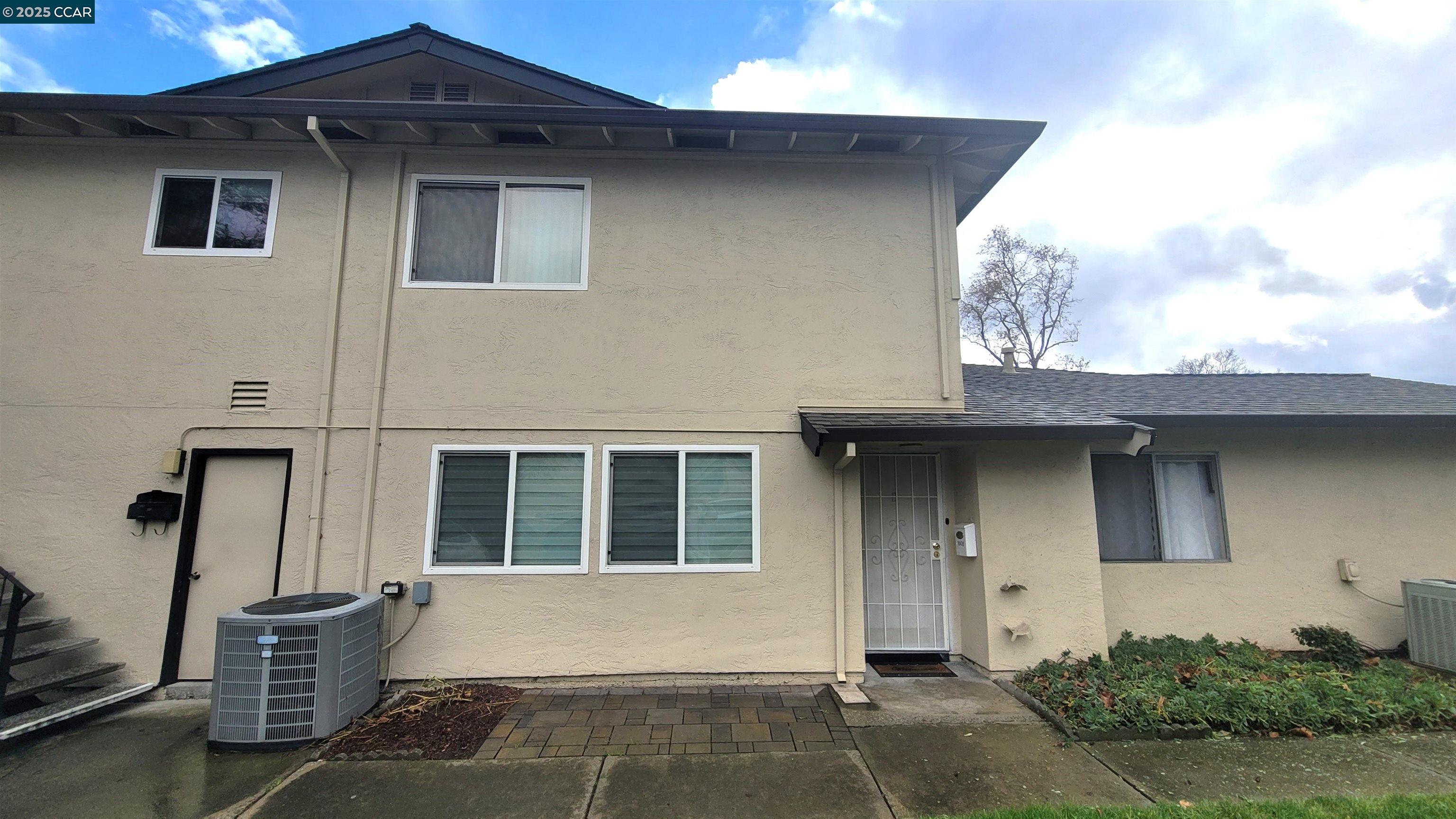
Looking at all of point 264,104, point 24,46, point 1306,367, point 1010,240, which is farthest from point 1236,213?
point 24,46

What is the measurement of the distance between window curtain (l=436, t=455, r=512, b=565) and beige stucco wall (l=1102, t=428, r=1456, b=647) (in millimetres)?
6584

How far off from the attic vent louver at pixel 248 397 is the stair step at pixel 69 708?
253 cm

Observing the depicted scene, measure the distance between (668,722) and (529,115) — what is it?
5.58 m

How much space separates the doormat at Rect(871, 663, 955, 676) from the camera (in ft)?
18.1

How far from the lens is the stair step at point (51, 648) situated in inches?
175

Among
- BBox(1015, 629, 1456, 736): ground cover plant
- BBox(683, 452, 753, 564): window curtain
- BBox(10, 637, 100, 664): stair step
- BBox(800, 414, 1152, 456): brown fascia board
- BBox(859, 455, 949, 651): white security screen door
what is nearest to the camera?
BBox(1015, 629, 1456, 736): ground cover plant

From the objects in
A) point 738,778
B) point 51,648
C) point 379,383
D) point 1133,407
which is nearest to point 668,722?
point 738,778

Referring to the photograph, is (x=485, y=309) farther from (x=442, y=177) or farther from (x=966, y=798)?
(x=966, y=798)

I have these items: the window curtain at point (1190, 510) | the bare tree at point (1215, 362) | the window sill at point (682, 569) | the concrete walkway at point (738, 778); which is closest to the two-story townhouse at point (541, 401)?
the window sill at point (682, 569)

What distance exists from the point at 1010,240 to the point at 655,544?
65.6ft

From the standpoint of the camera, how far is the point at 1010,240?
66.7 feet

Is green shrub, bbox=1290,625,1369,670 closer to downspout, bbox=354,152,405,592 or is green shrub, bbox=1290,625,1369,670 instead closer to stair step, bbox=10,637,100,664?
downspout, bbox=354,152,405,592

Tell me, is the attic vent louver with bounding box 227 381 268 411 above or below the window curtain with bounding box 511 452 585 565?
above

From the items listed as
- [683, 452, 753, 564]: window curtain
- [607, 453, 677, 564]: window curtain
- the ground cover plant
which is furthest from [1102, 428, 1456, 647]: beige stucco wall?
[607, 453, 677, 564]: window curtain
